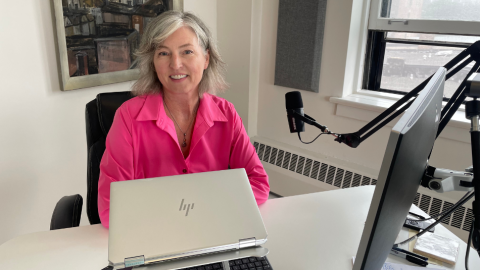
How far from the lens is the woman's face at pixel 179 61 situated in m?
1.18

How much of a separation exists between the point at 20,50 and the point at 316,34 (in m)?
1.56

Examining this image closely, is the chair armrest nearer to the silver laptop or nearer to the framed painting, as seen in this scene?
→ the silver laptop

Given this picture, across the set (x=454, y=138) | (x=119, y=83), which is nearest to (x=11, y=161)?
(x=119, y=83)

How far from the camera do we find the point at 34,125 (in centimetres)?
163

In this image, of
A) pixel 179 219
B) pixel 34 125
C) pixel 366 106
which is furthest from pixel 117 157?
pixel 366 106

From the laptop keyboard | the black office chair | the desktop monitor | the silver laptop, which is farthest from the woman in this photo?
the desktop monitor

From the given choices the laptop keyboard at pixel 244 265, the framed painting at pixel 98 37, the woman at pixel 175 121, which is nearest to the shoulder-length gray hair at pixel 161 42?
the woman at pixel 175 121

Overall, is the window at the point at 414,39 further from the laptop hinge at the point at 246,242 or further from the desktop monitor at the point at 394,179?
the laptop hinge at the point at 246,242

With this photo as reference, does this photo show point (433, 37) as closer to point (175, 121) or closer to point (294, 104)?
point (294, 104)

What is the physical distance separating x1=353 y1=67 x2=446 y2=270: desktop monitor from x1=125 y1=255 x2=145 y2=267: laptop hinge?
37 cm

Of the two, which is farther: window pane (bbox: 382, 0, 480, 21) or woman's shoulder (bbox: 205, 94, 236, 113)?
window pane (bbox: 382, 0, 480, 21)

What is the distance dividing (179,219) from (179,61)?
666 mm

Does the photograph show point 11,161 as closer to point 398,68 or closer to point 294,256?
point 294,256

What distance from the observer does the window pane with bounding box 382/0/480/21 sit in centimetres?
177
